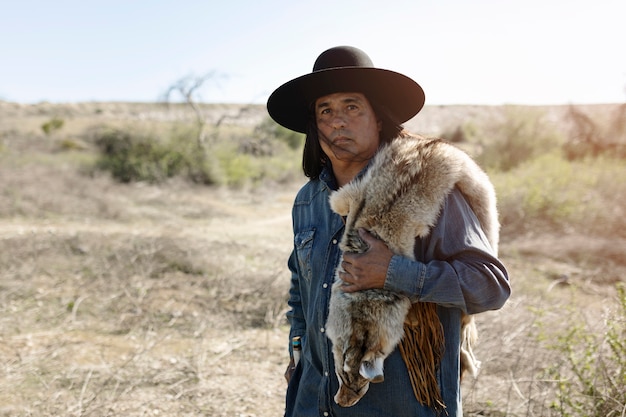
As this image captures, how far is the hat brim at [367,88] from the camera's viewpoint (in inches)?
63.1

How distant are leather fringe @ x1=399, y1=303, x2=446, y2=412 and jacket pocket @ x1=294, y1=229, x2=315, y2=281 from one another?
448 mm

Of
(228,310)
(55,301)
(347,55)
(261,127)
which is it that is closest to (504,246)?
(228,310)

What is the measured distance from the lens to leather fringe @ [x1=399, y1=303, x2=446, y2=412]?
4.39 feet

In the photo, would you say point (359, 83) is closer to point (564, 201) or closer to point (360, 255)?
point (360, 255)

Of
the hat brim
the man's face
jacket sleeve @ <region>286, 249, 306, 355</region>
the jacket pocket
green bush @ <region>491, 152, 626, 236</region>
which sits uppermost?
the hat brim

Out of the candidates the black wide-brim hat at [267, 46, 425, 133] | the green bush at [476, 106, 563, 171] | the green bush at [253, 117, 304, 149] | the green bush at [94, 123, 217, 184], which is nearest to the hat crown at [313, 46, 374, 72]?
the black wide-brim hat at [267, 46, 425, 133]

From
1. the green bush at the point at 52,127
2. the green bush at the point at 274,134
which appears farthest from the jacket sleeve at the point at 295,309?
the green bush at the point at 52,127

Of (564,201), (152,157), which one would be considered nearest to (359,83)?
(564,201)

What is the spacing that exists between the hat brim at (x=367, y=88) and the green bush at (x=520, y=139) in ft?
52.9

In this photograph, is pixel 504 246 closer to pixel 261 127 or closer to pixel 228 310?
pixel 228 310

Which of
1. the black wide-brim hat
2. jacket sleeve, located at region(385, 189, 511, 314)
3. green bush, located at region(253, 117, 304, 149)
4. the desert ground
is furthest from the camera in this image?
green bush, located at region(253, 117, 304, 149)

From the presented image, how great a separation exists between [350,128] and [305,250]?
0.47 metres

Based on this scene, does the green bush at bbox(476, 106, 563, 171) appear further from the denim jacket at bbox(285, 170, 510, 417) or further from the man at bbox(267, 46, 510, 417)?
the denim jacket at bbox(285, 170, 510, 417)

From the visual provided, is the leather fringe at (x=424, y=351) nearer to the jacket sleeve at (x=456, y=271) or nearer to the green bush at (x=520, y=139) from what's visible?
the jacket sleeve at (x=456, y=271)
